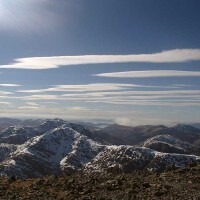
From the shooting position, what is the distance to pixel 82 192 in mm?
29953

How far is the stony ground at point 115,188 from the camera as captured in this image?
90.5 feet

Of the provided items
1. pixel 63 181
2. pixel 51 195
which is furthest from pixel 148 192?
pixel 63 181

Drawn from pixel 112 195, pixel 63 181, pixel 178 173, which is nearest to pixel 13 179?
pixel 63 181

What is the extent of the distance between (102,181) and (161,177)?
6.20 metres

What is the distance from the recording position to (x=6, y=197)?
30.4 meters

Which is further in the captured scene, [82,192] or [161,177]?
[161,177]

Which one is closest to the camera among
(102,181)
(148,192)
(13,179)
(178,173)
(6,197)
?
(148,192)

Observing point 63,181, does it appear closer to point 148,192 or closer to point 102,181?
point 102,181

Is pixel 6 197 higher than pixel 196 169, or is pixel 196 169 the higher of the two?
pixel 196 169

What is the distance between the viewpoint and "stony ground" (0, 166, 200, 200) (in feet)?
90.5

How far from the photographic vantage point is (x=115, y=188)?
101 feet

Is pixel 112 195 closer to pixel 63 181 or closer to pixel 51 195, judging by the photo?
pixel 51 195

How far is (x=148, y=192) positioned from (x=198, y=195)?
447cm

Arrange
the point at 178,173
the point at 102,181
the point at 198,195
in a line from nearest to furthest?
1. the point at 198,195
2. the point at 102,181
3. the point at 178,173
